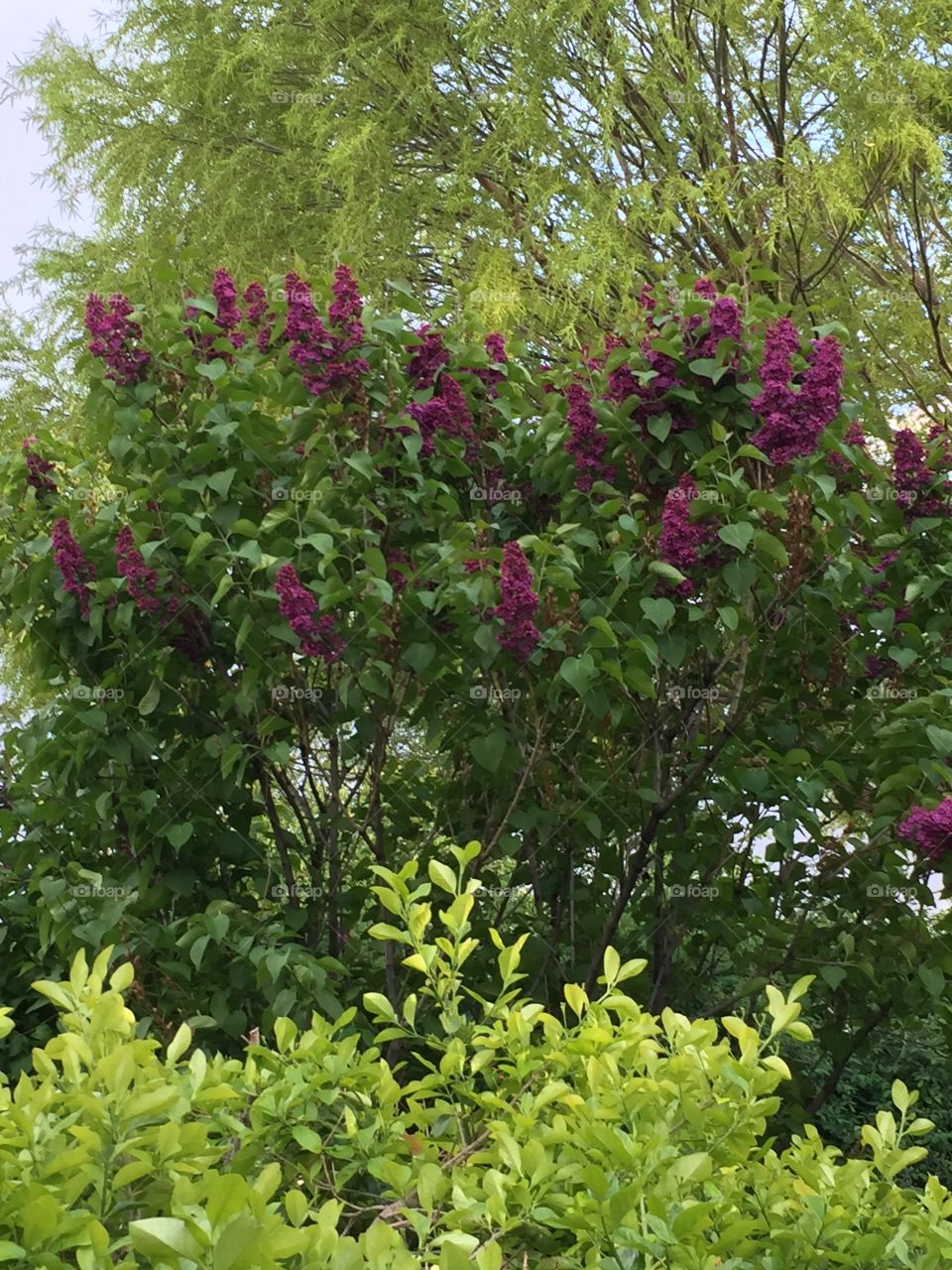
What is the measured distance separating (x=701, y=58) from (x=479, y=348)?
439cm

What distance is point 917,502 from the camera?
12.9 ft

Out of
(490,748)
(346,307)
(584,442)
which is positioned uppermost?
(346,307)

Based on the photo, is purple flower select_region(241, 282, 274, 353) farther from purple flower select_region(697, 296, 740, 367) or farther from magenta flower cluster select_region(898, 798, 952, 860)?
magenta flower cluster select_region(898, 798, 952, 860)

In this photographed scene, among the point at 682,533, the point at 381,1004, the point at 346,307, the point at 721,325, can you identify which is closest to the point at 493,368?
the point at 346,307

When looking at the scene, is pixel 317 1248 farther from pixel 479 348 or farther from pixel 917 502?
pixel 917 502

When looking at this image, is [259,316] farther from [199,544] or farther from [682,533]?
[682,533]

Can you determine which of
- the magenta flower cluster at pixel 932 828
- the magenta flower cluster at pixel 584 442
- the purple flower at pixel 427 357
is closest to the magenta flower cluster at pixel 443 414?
the purple flower at pixel 427 357

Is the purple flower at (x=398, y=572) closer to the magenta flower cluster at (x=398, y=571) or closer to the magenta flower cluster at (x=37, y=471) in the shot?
the magenta flower cluster at (x=398, y=571)

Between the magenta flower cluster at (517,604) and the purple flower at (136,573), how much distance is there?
878 millimetres

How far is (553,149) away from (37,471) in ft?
14.0

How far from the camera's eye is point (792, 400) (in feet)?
10.8

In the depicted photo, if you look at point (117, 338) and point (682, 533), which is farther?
point (117, 338)

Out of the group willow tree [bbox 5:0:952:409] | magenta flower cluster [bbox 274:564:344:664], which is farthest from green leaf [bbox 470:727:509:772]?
willow tree [bbox 5:0:952:409]

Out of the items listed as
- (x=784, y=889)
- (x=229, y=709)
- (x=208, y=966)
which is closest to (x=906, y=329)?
(x=784, y=889)
